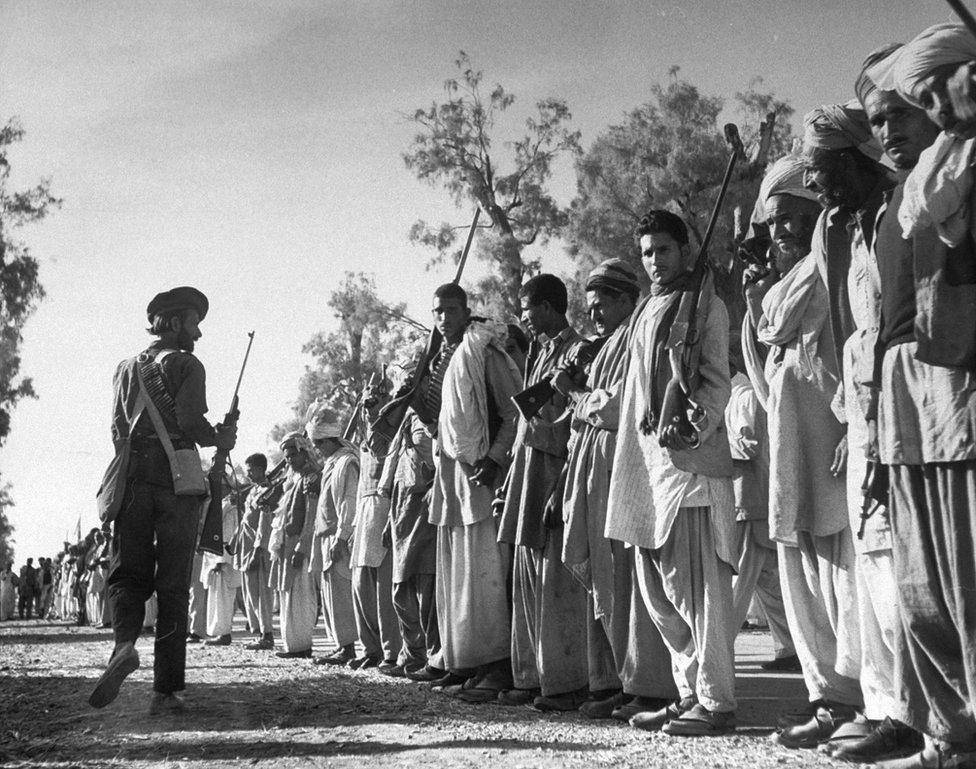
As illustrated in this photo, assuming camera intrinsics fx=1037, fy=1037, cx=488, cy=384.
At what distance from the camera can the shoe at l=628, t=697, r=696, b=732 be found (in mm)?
4598

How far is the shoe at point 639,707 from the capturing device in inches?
198

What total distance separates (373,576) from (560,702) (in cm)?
384

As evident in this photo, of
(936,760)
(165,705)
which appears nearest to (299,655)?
(165,705)

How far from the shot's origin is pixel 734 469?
17.4 feet

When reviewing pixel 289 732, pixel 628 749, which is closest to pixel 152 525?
pixel 289 732

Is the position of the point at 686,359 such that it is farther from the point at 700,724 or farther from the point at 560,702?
the point at 560,702

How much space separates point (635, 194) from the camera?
24.0 metres

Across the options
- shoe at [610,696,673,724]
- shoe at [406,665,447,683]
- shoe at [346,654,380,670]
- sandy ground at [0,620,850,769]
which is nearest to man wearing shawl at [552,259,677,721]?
shoe at [610,696,673,724]

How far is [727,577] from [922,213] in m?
2.21

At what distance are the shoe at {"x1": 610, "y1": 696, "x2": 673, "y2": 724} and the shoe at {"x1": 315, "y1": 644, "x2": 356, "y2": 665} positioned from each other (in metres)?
5.18

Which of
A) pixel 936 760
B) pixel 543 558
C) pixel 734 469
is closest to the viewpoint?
A: pixel 936 760

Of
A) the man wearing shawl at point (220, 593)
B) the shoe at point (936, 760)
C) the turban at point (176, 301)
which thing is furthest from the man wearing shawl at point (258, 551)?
the shoe at point (936, 760)

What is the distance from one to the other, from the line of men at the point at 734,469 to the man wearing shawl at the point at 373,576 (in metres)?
0.54

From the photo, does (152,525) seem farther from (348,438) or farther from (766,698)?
(348,438)
